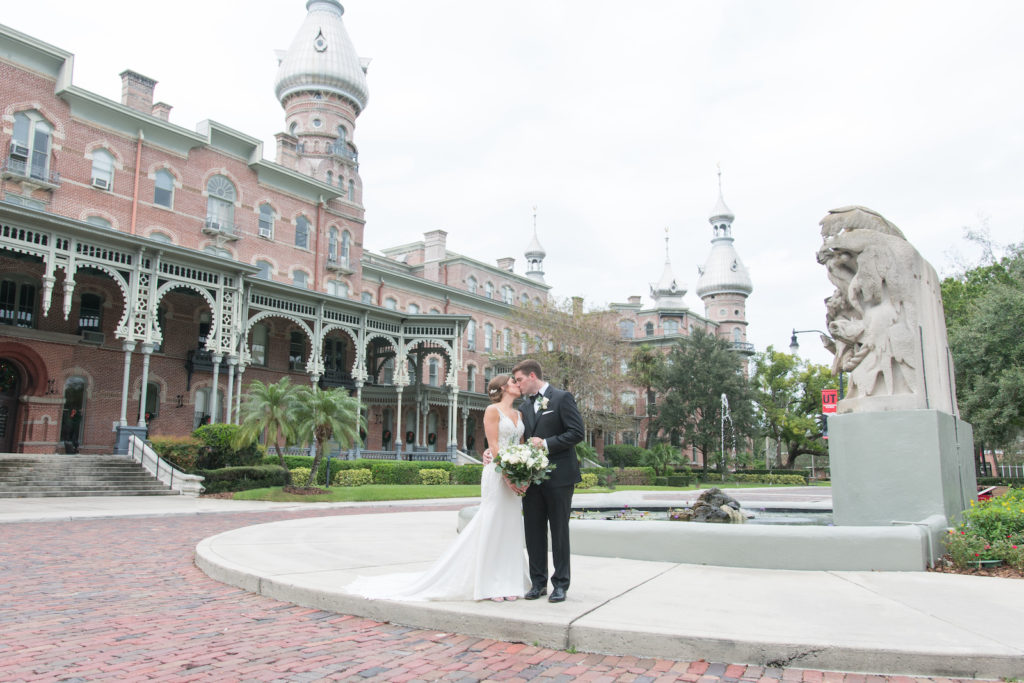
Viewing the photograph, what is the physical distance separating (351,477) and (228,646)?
2176cm

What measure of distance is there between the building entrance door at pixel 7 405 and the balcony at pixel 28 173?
6.65m

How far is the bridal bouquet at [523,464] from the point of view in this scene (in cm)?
536

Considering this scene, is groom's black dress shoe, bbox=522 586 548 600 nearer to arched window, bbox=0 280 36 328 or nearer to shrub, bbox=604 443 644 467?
arched window, bbox=0 280 36 328

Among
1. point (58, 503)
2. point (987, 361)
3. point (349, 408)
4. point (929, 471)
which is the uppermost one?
point (987, 361)

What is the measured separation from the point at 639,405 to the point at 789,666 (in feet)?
215

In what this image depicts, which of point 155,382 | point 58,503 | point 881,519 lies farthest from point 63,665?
point 155,382

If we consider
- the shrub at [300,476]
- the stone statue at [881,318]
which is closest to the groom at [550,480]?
the stone statue at [881,318]

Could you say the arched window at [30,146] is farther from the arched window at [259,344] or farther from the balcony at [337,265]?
the balcony at [337,265]

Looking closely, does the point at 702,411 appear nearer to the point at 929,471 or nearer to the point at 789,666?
the point at 929,471

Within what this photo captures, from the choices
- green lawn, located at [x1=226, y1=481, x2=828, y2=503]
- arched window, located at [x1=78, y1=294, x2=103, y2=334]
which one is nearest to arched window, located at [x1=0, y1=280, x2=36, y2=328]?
arched window, located at [x1=78, y1=294, x2=103, y2=334]

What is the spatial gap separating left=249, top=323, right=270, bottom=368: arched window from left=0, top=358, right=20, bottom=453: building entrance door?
9851 mm

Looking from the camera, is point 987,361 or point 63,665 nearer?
point 63,665

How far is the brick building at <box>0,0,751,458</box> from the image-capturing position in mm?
25828

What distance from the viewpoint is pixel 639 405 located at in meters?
68.9
